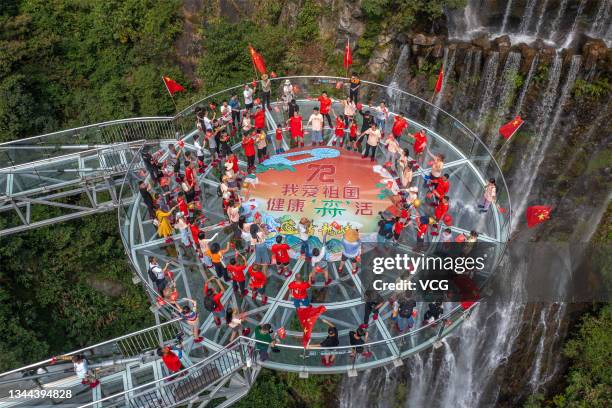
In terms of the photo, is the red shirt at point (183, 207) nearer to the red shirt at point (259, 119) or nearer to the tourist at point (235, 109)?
the red shirt at point (259, 119)

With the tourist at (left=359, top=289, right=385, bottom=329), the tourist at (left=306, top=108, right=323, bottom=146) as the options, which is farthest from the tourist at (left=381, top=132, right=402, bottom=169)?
the tourist at (left=359, top=289, right=385, bottom=329)

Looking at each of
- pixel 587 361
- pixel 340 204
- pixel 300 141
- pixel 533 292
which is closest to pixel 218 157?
pixel 300 141

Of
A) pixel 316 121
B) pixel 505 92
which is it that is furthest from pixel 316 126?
pixel 505 92

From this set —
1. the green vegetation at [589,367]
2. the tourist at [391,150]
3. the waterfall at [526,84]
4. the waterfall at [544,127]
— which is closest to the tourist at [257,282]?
the tourist at [391,150]

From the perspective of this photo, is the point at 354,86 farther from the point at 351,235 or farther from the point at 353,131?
the point at 351,235

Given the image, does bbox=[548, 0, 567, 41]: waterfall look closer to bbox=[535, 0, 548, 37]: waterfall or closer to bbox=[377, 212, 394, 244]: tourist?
bbox=[535, 0, 548, 37]: waterfall

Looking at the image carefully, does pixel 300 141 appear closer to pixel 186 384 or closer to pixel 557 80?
pixel 186 384

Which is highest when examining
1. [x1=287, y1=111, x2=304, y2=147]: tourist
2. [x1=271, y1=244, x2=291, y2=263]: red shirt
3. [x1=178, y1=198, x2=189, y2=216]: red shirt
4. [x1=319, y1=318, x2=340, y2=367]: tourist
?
[x1=287, y1=111, x2=304, y2=147]: tourist
